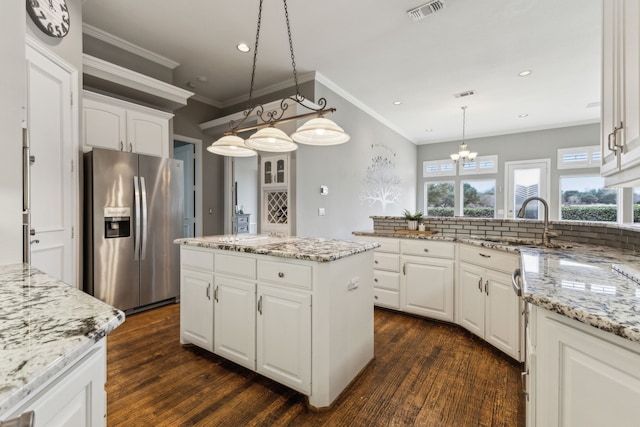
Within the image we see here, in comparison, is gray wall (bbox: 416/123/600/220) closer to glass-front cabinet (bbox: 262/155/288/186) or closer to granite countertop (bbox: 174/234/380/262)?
glass-front cabinet (bbox: 262/155/288/186)

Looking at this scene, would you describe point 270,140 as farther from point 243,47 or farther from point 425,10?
point 425,10

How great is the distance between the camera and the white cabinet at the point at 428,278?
2820 millimetres

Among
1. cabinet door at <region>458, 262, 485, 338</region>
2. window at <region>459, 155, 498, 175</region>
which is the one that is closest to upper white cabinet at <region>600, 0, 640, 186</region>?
cabinet door at <region>458, 262, 485, 338</region>

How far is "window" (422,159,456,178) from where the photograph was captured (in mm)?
7637

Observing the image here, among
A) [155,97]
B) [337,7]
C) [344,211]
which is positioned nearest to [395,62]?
[337,7]

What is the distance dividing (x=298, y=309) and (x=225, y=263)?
678 mm

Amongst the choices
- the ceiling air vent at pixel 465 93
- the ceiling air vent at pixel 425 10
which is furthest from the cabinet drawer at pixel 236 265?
the ceiling air vent at pixel 465 93

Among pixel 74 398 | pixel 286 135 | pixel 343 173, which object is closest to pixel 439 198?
pixel 343 173

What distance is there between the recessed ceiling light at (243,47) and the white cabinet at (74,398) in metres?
3.33

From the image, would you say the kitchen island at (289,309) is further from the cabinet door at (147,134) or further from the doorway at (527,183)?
the doorway at (527,183)

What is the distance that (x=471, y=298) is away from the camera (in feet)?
8.48

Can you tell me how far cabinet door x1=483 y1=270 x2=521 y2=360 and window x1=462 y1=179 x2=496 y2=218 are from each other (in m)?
5.31

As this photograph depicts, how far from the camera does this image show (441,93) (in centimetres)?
465

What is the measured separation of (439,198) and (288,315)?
23.0 feet
